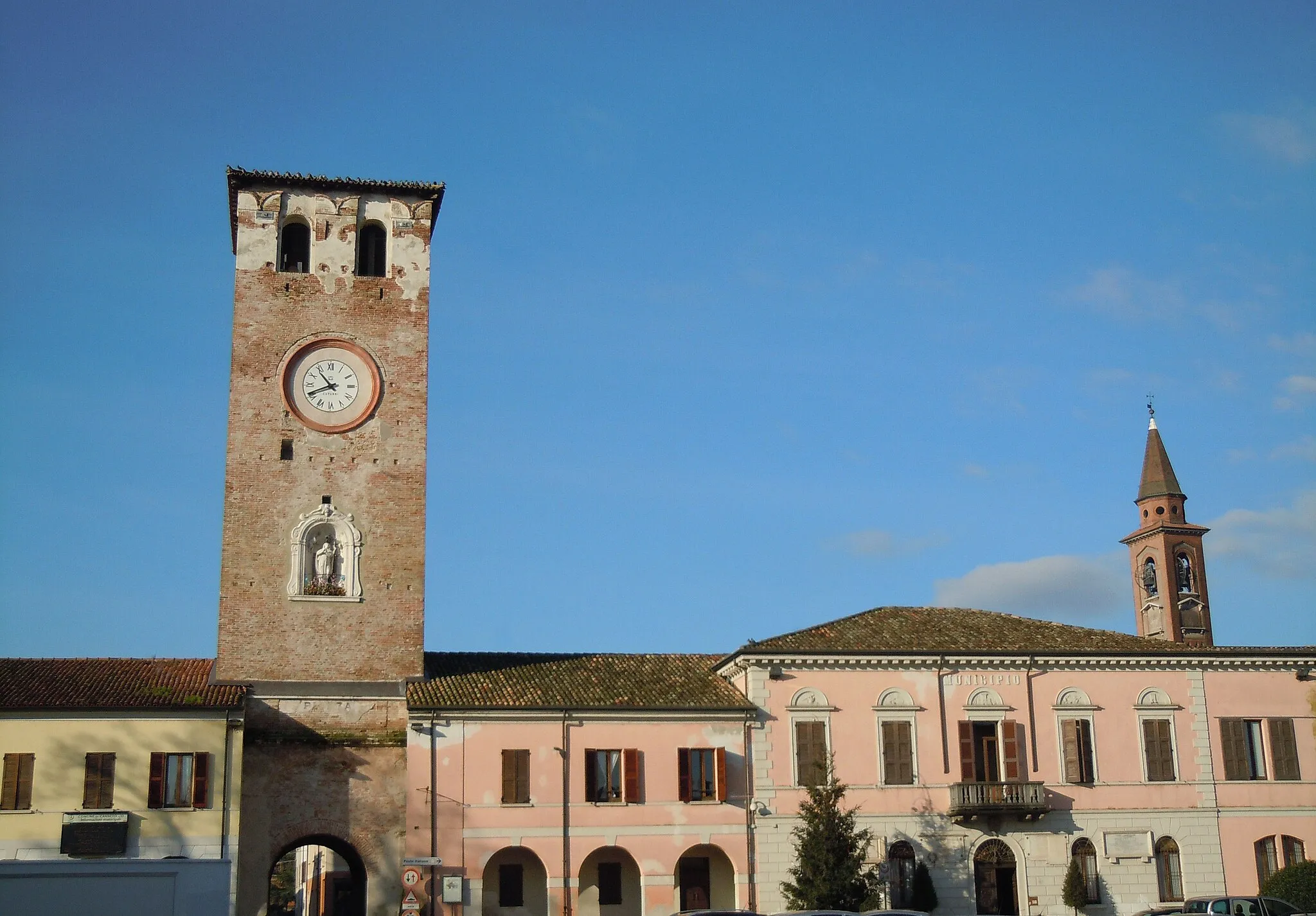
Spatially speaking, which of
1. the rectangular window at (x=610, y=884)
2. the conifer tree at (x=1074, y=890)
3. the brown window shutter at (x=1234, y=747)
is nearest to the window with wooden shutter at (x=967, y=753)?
the conifer tree at (x=1074, y=890)

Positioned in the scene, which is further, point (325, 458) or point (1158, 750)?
point (1158, 750)

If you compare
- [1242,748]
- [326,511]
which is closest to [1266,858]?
[1242,748]

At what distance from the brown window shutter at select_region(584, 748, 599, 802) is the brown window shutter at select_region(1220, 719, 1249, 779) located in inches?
704

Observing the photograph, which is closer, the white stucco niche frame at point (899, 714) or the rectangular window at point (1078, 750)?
the white stucco niche frame at point (899, 714)

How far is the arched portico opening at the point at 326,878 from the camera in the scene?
37.5 m

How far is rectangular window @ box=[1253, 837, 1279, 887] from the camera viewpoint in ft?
134

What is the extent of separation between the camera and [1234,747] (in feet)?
137

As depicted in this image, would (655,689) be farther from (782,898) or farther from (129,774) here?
(129,774)

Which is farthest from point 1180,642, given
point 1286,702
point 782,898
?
point 782,898

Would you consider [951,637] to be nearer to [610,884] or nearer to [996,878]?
[996,878]

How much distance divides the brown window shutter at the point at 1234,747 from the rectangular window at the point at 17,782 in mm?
31588

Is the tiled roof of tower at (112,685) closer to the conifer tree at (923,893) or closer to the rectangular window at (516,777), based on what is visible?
the rectangular window at (516,777)

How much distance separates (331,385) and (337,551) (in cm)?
462

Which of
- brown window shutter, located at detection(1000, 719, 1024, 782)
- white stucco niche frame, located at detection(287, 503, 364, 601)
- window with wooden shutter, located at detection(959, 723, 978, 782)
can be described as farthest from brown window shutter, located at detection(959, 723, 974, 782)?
white stucco niche frame, located at detection(287, 503, 364, 601)
